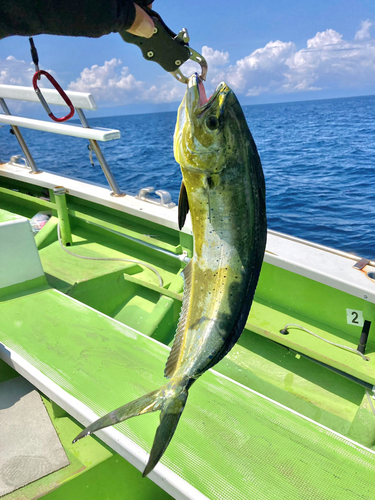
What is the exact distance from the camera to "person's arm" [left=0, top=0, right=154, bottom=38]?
105 centimetres

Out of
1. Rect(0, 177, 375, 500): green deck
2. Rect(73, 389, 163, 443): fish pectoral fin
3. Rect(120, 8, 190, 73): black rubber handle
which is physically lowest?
Rect(0, 177, 375, 500): green deck

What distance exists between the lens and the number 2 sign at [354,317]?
116 inches

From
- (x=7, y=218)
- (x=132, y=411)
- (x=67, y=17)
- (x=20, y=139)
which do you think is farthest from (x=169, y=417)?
(x=20, y=139)

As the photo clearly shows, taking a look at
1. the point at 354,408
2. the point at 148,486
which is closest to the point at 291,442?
the point at 148,486

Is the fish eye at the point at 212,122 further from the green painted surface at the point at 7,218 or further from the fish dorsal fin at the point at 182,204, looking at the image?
the green painted surface at the point at 7,218

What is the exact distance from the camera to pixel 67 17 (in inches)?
44.6

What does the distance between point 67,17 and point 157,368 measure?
204cm

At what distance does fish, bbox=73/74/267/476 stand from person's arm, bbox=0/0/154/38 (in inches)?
14.3

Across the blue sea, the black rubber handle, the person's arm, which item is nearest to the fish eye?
the person's arm

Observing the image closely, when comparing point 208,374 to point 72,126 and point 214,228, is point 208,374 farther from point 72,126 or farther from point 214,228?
point 72,126

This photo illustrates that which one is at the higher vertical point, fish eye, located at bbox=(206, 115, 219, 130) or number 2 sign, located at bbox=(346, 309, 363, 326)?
fish eye, located at bbox=(206, 115, 219, 130)

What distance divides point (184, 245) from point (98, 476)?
2.46 metres

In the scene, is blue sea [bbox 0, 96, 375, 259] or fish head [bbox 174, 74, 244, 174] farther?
blue sea [bbox 0, 96, 375, 259]

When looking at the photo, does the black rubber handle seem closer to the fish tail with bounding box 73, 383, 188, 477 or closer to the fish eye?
the fish eye
